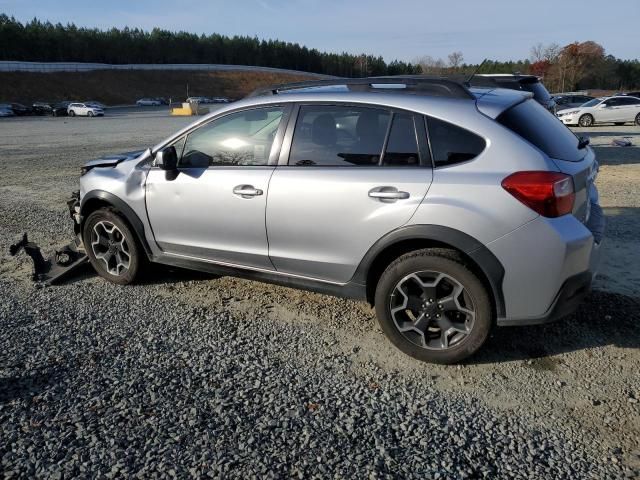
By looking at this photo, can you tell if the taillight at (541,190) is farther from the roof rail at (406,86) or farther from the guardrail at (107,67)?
the guardrail at (107,67)

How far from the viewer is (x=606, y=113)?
77.1 feet

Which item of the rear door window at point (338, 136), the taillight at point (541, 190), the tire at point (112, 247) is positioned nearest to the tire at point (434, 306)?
the taillight at point (541, 190)

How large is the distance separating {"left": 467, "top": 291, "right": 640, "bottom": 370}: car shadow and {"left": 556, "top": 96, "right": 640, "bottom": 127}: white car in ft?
71.7

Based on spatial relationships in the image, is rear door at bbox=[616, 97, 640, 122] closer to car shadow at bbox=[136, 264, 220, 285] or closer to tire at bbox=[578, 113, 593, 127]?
tire at bbox=[578, 113, 593, 127]

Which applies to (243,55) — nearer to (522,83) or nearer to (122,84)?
(122,84)

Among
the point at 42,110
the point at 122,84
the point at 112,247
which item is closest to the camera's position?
the point at 112,247

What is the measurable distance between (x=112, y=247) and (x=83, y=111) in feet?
170

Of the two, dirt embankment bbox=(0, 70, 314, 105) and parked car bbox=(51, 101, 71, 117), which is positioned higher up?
dirt embankment bbox=(0, 70, 314, 105)

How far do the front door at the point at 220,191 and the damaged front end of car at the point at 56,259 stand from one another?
48.7 inches

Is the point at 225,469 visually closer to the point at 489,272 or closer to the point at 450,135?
the point at 489,272

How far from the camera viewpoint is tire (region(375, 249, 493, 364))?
10.9 feet

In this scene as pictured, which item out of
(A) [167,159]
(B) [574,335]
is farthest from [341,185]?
(B) [574,335]

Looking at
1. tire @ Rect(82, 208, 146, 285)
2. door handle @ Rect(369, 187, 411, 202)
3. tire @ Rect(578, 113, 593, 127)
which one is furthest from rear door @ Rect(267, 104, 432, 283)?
tire @ Rect(578, 113, 593, 127)

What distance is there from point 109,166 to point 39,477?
3180 millimetres
